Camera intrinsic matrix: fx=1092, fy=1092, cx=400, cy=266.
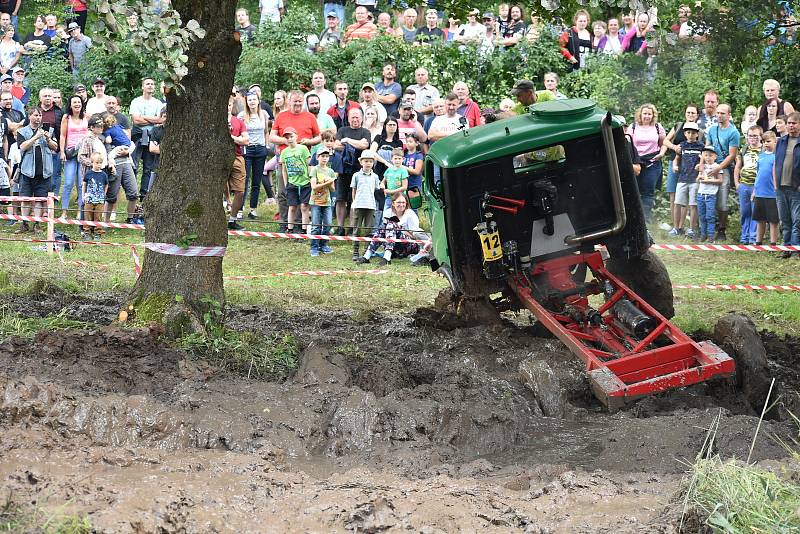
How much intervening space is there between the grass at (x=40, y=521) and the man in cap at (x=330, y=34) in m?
17.3

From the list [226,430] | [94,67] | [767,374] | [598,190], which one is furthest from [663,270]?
[94,67]

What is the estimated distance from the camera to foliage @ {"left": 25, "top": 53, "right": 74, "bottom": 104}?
69.2ft

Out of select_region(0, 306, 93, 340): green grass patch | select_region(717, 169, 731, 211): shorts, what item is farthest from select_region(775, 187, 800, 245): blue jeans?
select_region(0, 306, 93, 340): green grass patch

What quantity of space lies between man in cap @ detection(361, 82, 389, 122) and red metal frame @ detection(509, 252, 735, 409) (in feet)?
24.0

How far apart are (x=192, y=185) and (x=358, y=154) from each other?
6783 millimetres

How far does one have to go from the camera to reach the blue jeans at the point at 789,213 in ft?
48.4

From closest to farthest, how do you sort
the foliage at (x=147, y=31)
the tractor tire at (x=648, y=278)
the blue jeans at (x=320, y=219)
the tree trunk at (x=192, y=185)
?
the foliage at (x=147, y=31), the tree trunk at (x=192, y=185), the tractor tire at (x=648, y=278), the blue jeans at (x=320, y=219)

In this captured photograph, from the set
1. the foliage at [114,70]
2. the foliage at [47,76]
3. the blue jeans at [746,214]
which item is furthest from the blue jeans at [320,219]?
the foliage at [47,76]

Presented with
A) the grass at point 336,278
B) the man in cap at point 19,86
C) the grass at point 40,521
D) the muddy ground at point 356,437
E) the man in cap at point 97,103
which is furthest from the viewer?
the man in cap at point 19,86

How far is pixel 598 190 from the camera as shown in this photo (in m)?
9.91

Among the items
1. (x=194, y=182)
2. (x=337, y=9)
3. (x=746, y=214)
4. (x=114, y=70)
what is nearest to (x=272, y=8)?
(x=337, y=9)

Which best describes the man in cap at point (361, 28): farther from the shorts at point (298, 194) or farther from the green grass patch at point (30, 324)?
the green grass patch at point (30, 324)

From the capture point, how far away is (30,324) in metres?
9.57

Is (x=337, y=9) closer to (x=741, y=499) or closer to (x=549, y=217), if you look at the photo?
(x=549, y=217)
